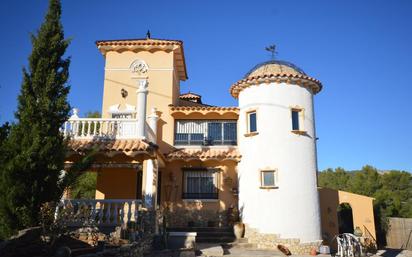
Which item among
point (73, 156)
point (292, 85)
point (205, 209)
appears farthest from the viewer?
point (205, 209)

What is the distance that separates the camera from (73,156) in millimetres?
13375

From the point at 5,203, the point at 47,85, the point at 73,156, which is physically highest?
the point at 47,85

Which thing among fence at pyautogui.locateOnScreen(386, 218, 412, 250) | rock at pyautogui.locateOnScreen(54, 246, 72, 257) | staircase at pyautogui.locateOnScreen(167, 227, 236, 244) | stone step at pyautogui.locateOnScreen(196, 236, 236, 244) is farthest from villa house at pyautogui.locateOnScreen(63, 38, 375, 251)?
fence at pyautogui.locateOnScreen(386, 218, 412, 250)

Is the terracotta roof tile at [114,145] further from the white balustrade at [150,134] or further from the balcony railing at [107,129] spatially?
the white balustrade at [150,134]

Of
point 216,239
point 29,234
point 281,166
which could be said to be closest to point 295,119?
point 281,166

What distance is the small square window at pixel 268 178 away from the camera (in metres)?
16.4

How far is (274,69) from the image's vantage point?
1831cm

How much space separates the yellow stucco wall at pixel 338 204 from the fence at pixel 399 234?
4.91 meters

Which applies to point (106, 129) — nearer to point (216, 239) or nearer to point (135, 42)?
point (216, 239)

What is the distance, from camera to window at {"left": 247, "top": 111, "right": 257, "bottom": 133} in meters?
17.6

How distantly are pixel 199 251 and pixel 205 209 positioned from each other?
5559 mm

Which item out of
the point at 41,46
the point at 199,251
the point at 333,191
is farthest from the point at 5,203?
the point at 333,191

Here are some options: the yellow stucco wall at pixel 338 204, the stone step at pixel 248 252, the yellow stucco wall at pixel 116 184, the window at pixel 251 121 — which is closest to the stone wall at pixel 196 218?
the yellow stucco wall at pixel 116 184

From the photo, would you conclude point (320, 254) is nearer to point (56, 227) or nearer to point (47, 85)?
point (56, 227)
